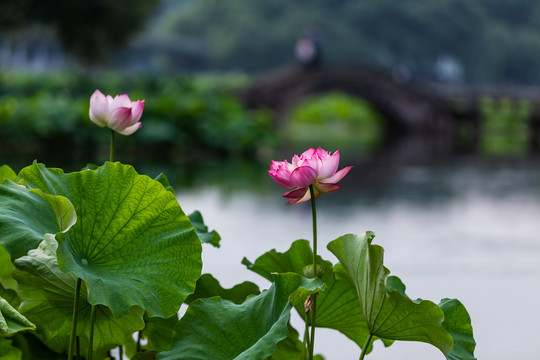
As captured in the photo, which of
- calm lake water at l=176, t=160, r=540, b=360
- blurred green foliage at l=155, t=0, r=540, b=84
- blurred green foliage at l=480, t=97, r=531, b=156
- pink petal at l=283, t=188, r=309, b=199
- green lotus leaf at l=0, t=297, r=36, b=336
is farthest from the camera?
blurred green foliage at l=155, t=0, r=540, b=84

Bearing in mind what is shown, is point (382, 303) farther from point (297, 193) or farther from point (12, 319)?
point (12, 319)

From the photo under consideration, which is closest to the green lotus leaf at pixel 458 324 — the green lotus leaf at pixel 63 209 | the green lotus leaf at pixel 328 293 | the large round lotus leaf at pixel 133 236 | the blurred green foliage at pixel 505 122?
the green lotus leaf at pixel 328 293

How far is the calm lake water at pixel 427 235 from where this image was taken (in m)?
3.85

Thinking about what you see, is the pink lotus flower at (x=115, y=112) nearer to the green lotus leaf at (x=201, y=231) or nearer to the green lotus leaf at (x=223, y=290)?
the green lotus leaf at (x=201, y=231)

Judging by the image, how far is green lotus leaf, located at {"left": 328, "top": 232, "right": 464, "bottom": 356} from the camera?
130 centimetres

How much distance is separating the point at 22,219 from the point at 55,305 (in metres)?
0.17

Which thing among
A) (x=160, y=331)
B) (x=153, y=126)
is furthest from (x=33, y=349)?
(x=153, y=126)

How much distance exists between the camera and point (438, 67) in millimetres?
52531

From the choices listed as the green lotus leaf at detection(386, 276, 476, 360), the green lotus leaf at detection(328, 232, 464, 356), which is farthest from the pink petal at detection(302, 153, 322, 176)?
the green lotus leaf at detection(386, 276, 476, 360)

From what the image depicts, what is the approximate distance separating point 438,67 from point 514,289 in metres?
49.0

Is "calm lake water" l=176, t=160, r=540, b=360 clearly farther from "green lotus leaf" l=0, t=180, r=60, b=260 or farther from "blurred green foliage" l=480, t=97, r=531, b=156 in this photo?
"blurred green foliage" l=480, t=97, r=531, b=156

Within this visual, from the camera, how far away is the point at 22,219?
134cm

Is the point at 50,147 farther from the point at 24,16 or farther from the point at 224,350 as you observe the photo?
the point at 224,350

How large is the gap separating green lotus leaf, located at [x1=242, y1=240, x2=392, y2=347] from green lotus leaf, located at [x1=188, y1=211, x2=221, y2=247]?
0.14 metres
